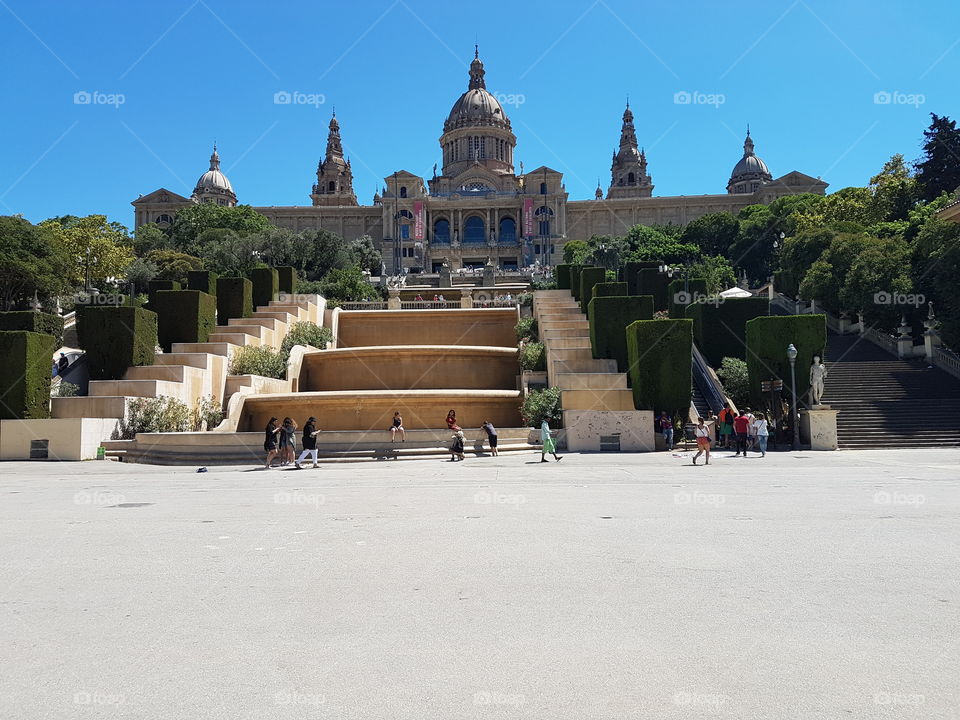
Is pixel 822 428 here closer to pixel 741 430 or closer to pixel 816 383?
pixel 816 383

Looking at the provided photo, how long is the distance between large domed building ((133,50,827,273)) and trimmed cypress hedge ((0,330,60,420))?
88811 mm

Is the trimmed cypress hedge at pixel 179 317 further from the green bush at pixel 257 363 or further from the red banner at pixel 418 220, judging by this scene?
the red banner at pixel 418 220

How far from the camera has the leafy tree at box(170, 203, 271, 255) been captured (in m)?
81.6

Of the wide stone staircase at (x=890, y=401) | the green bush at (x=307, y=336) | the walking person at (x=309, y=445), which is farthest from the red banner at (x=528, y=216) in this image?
the walking person at (x=309, y=445)

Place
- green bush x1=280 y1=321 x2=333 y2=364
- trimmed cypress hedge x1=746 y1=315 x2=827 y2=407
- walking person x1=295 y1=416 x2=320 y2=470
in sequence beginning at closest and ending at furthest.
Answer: walking person x1=295 y1=416 x2=320 y2=470 → trimmed cypress hedge x1=746 y1=315 x2=827 y2=407 → green bush x1=280 y1=321 x2=333 y2=364

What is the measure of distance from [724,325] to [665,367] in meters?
9.65

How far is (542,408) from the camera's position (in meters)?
23.2

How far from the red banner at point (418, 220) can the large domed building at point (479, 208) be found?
16 cm

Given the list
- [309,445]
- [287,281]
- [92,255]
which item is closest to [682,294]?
[287,281]

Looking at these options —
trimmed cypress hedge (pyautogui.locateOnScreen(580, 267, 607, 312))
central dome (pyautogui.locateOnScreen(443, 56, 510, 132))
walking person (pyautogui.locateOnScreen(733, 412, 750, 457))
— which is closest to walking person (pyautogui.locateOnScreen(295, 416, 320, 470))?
walking person (pyautogui.locateOnScreen(733, 412, 750, 457))

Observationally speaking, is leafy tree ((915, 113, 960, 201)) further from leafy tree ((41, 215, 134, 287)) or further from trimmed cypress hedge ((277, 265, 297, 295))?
leafy tree ((41, 215, 134, 287))

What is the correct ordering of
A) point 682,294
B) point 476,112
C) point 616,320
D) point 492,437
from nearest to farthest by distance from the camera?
point 492,437
point 616,320
point 682,294
point 476,112

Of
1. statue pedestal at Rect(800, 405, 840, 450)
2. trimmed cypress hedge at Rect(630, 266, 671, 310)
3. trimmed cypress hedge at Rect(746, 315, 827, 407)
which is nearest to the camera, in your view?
statue pedestal at Rect(800, 405, 840, 450)

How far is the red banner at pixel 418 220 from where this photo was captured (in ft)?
381
